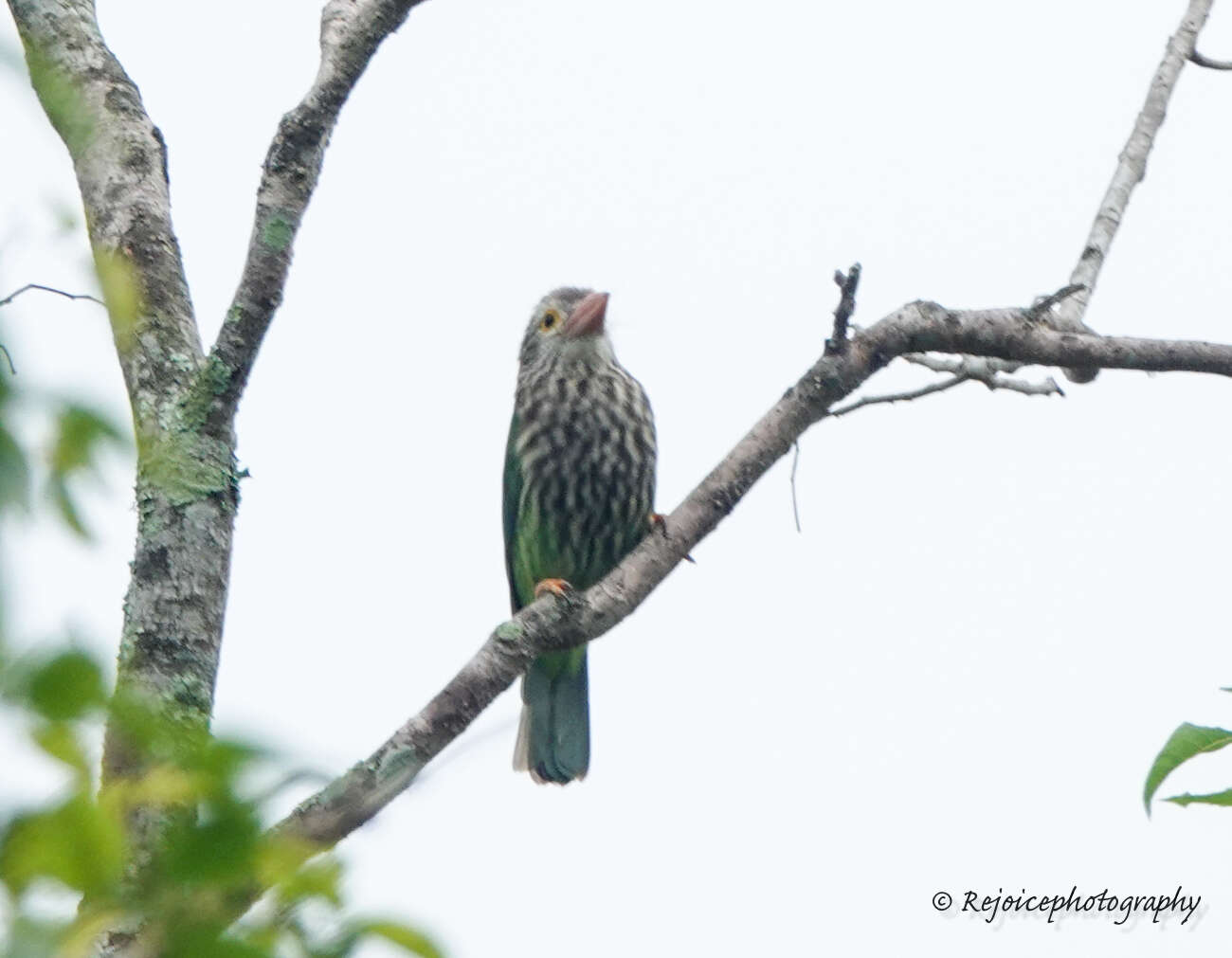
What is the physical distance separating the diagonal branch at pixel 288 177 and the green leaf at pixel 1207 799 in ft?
6.09

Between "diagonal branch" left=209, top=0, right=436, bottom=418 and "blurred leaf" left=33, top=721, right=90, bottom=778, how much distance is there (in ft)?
7.37

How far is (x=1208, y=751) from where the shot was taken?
2.50 m

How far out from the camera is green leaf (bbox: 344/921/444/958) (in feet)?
4.00

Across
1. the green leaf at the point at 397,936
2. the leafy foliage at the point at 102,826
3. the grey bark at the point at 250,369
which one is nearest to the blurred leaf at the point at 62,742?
the leafy foliage at the point at 102,826

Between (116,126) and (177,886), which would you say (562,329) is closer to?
(116,126)

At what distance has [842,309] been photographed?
11.5 feet

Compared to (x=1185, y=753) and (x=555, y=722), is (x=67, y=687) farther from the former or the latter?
(x=555, y=722)

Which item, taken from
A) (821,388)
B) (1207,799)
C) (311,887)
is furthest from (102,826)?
(821,388)

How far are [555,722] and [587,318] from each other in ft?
4.76

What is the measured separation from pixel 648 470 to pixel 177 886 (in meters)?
4.78

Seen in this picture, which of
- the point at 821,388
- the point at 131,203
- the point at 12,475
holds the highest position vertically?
the point at 131,203

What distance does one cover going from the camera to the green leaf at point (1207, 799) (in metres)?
2.43

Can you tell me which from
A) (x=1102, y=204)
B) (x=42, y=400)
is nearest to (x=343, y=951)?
(x=42, y=400)

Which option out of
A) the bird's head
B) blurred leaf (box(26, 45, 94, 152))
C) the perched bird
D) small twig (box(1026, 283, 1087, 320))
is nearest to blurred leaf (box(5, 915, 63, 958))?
blurred leaf (box(26, 45, 94, 152))
